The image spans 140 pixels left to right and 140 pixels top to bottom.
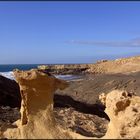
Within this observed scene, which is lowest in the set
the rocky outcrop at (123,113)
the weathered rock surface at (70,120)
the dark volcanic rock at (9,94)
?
the weathered rock surface at (70,120)

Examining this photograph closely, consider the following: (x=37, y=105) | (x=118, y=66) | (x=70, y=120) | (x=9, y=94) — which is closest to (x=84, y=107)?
(x=9, y=94)

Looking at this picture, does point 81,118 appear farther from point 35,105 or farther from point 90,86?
point 90,86

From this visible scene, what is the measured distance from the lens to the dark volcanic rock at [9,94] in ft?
50.9

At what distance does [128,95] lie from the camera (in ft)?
23.4

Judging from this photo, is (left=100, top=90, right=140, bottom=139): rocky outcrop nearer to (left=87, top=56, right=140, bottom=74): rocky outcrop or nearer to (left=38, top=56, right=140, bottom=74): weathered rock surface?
(left=87, top=56, right=140, bottom=74): rocky outcrop

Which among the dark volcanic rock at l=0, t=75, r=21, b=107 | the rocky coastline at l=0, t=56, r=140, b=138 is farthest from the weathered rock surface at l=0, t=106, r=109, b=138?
the dark volcanic rock at l=0, t=75, r=21, b=107

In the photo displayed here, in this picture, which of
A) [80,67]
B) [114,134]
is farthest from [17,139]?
[80,67]

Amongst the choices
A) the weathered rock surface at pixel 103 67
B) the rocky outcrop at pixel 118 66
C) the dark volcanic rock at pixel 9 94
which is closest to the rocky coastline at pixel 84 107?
the dark volcanic rock at pixel 9 94

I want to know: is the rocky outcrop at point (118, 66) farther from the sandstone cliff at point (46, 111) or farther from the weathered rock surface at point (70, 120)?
the sandstone cliff at point (46, 111)

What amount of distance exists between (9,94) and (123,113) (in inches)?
392

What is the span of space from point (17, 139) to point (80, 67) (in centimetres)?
6314

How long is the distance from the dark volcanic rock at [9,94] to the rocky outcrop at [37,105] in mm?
8268

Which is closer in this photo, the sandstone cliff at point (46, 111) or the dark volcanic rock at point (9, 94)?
the sandstone cliff at point (46, 111)

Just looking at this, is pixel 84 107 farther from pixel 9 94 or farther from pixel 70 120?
pixel 70 120
